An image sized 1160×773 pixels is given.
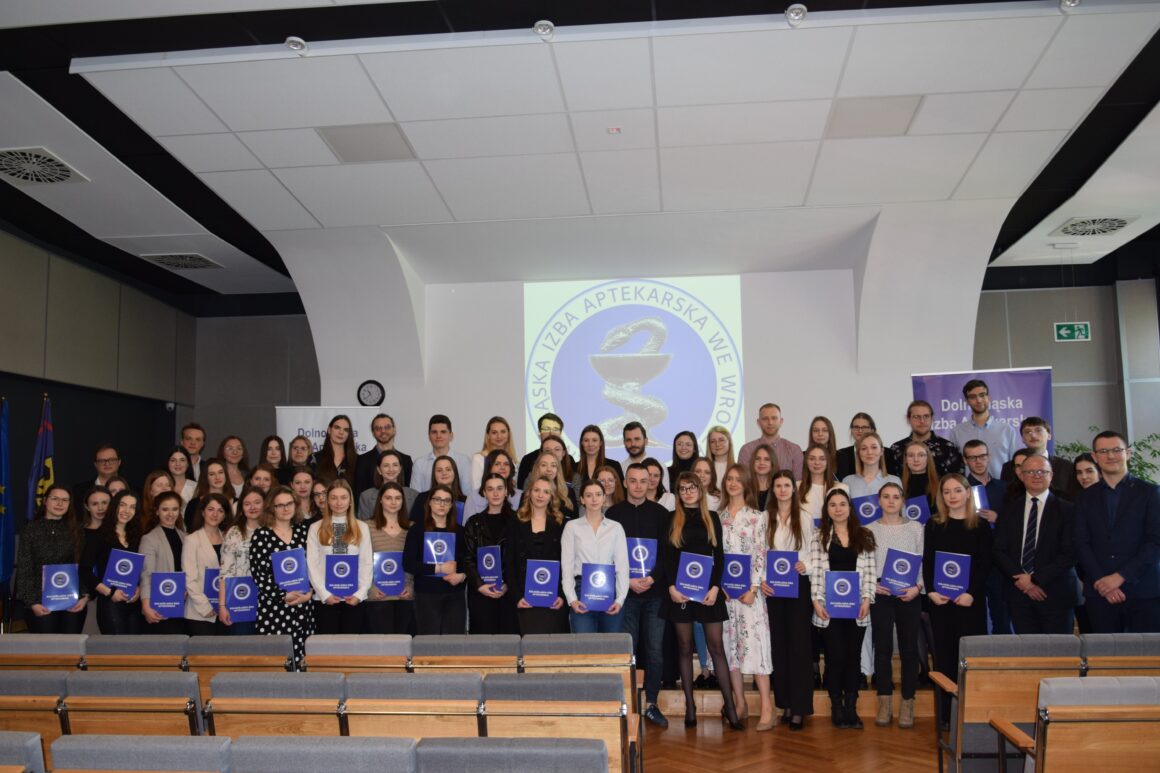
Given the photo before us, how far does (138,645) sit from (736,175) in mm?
5061

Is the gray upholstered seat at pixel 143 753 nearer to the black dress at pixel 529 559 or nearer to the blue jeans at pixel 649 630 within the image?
the black dress at pixel 529 559

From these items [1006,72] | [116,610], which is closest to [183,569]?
[116,610]

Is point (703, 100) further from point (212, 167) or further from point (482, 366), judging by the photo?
point (482, 366)

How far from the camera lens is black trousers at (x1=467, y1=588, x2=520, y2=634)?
5.45 meters

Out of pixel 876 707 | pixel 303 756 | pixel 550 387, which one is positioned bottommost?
pixel 876 707

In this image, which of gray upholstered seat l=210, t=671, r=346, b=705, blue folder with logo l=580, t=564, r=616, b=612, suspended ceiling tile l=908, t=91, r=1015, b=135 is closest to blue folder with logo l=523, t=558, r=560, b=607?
blue folder with logo l=580, t=564, r=616, b=612

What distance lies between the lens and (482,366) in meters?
9.17

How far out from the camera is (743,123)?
5988 millimetres

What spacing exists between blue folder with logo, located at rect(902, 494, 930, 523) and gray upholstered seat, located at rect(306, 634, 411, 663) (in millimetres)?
3211

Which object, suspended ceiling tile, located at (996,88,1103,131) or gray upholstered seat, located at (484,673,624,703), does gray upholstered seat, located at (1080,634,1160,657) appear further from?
suspended ceiling tile, located at (996,88,1103,131)

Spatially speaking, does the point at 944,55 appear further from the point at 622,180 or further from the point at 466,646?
the point at 466,646

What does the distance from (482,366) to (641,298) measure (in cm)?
174

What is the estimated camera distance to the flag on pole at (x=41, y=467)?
8320 mm

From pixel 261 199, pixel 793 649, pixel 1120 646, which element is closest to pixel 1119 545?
pixel 1120 646
